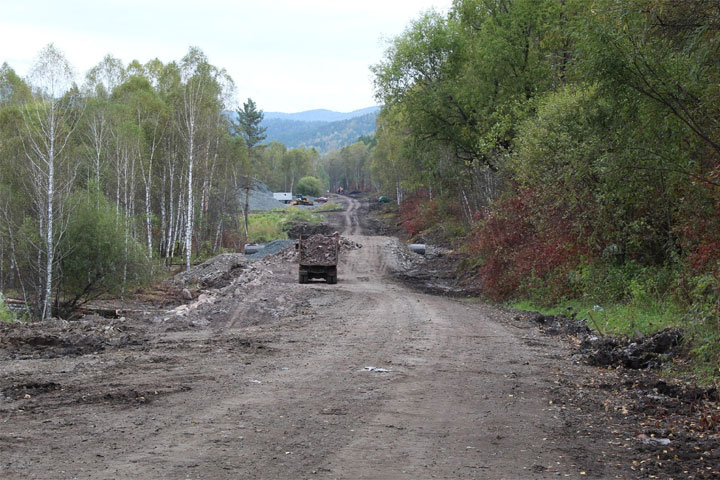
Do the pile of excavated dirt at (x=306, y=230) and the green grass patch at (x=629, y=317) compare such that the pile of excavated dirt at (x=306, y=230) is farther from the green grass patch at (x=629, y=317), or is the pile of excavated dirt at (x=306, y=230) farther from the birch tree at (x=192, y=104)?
the green grass patch at (x=629, y=317)

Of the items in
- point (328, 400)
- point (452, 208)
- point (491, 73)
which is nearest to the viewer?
point (328, 400)

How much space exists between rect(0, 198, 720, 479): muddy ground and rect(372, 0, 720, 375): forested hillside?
241cm

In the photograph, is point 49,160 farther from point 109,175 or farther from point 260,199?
point 260,199

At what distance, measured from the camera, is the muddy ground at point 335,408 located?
551cm

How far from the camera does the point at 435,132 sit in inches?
1332

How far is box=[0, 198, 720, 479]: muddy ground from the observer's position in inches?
217

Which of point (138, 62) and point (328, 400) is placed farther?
point (138, 62)

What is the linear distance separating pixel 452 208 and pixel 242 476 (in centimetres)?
4475

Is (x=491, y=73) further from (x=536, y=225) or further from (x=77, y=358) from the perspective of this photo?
(x=77, y=358)

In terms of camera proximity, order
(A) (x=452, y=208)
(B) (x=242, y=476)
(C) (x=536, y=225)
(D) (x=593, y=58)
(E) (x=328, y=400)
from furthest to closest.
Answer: (A) (x=452, y=208) → (C) (x=536, y=225) → (D) (x=593, y=58) → (E) (x=328, y=400) → (B) (x=242, y=476)

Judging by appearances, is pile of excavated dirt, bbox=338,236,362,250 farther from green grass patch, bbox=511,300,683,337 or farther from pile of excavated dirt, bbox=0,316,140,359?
pile of excavated dirt, bbox=0,316,140,359

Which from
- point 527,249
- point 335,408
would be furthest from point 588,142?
point 335,408

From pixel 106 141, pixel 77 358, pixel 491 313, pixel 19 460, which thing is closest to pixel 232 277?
pixel 106 141

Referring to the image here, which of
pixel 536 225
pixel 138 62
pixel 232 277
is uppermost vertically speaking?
pixel 138 62
